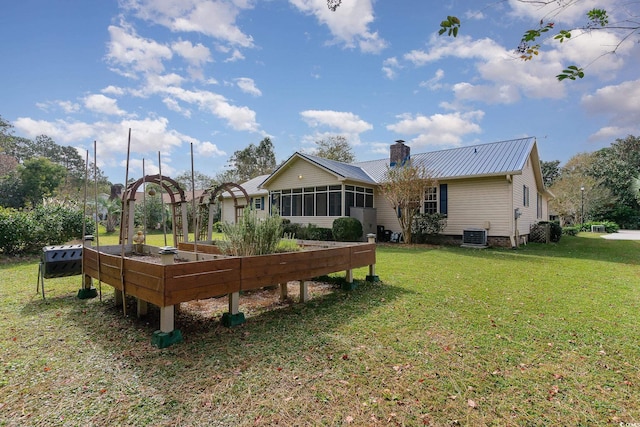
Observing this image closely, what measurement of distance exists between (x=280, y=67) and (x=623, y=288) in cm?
1066

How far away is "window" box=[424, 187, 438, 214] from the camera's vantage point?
46.6 feet

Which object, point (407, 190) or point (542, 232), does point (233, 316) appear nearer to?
point (407, 190)

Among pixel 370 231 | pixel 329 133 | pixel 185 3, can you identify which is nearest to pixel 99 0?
pixel 185 3

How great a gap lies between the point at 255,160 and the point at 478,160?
1171 inches

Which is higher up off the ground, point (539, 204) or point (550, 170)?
point (550, 170)

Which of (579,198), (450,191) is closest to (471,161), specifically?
(450,191)

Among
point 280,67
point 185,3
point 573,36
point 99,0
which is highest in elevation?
point 280,67

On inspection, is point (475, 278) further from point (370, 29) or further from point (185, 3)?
point (185, 3)

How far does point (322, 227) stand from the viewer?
49.3 ft

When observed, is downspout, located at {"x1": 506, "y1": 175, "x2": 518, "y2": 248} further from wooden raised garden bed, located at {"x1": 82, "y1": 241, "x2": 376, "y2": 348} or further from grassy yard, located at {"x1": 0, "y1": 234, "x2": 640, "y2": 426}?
wooden raised garden bed, located at {"x1": 82, "y1": 241, "x2": 376, "y2": 348}

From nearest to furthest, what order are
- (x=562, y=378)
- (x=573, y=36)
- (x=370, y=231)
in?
(x=573, y=36) → (x=562, y=378) → (x=370, y=231)

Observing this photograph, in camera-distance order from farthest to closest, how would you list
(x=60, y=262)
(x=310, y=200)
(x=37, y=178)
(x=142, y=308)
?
1. (x=37, y=178)
2. (x=310, y=200)
3. (x=60, y=262)
4. (x=142, y=308)

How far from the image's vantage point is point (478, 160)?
1388 cm

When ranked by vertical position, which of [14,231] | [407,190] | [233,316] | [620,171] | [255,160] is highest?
[255,160]
